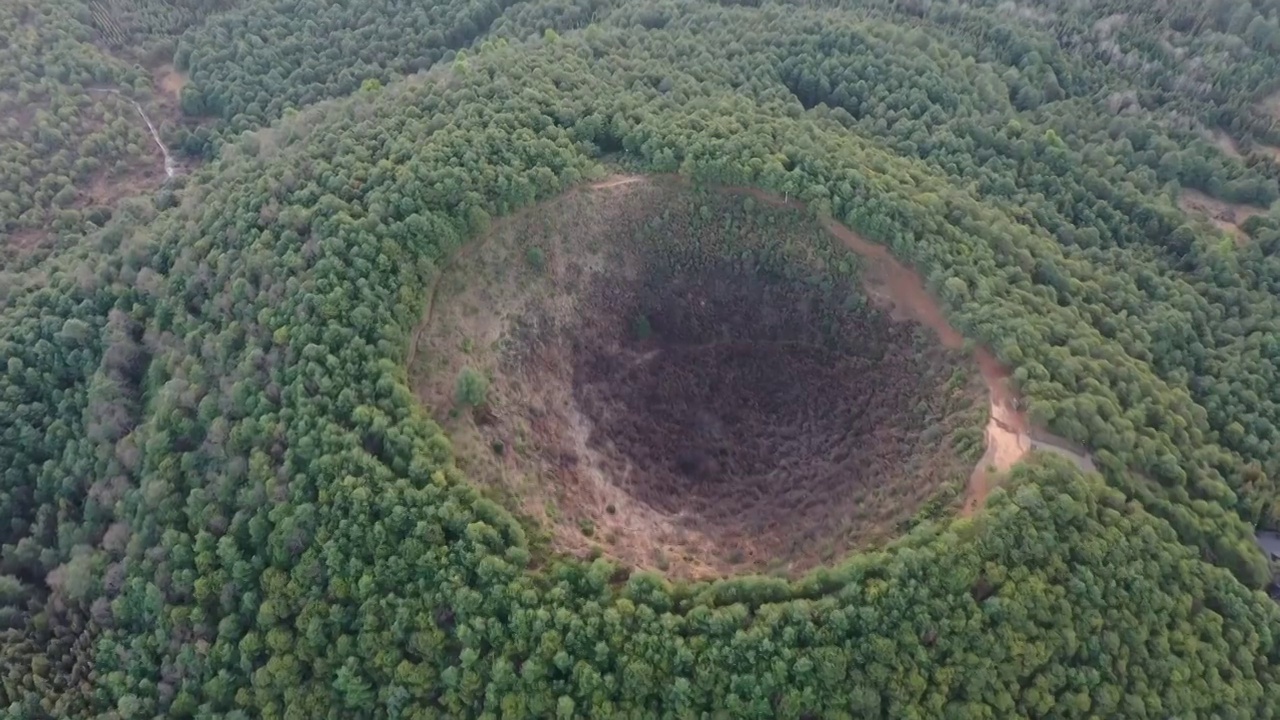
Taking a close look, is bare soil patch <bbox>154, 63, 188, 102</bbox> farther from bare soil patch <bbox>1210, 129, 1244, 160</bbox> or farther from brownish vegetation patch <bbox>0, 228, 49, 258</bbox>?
bare soil patch <bbox>1210, 129, 1244, 160</bbox>

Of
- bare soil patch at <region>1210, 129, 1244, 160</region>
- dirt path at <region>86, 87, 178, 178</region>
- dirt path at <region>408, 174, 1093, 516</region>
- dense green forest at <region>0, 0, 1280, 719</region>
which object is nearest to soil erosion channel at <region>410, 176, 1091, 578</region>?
dirt path at <region>408, 174, 1093, 516</region>

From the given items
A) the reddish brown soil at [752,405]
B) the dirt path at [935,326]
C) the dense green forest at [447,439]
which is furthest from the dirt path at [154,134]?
the reddish brown soil at [752,405]

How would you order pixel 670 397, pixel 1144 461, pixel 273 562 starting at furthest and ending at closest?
pixel 670 397
pixel 1144 461
pixel 273 562

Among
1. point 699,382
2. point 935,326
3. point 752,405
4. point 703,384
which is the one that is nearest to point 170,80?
point 699,382

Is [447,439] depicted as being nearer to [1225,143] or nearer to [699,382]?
[699,382]

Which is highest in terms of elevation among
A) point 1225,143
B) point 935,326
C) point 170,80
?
point 1225,143

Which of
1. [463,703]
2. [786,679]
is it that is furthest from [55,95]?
[786,679]

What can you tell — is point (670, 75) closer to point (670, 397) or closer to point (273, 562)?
point (670, 397)
